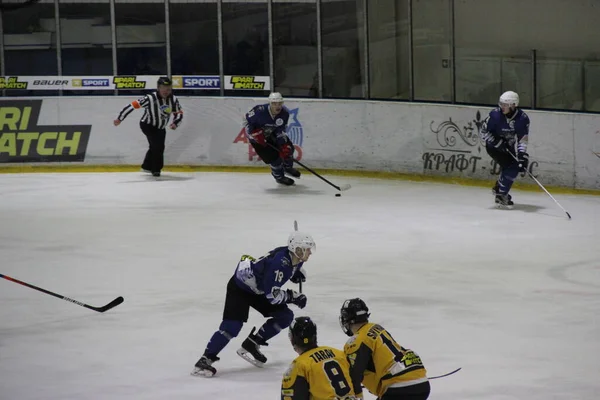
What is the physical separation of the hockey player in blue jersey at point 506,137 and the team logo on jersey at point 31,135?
625 centimetres

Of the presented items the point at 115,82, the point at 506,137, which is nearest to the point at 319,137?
the point at 115,82

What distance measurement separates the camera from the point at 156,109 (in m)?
15.6

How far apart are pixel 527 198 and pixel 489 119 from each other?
1.26 metres

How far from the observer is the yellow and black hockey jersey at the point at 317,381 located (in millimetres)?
5109

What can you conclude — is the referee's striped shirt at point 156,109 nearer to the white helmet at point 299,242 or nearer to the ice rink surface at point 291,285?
the ice rink surface at point 291,285

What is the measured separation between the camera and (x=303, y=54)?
1689 cm

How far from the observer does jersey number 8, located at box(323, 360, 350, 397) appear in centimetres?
511

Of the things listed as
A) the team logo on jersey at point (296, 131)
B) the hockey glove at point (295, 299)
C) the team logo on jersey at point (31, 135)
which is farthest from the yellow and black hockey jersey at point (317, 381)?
the team logo on jersey at point (31, 135)

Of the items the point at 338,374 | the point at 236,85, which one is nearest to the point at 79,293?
the point at 338,374

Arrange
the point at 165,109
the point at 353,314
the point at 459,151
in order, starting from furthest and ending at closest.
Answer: the point at 165,109 < the point at 459,151 < the point at 353,314

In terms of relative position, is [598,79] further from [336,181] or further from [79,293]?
[79,293]

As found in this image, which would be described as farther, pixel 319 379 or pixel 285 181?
pixel 285 181

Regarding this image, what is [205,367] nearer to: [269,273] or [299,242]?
[269,273]

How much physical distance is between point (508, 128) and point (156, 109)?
16.3 ft
